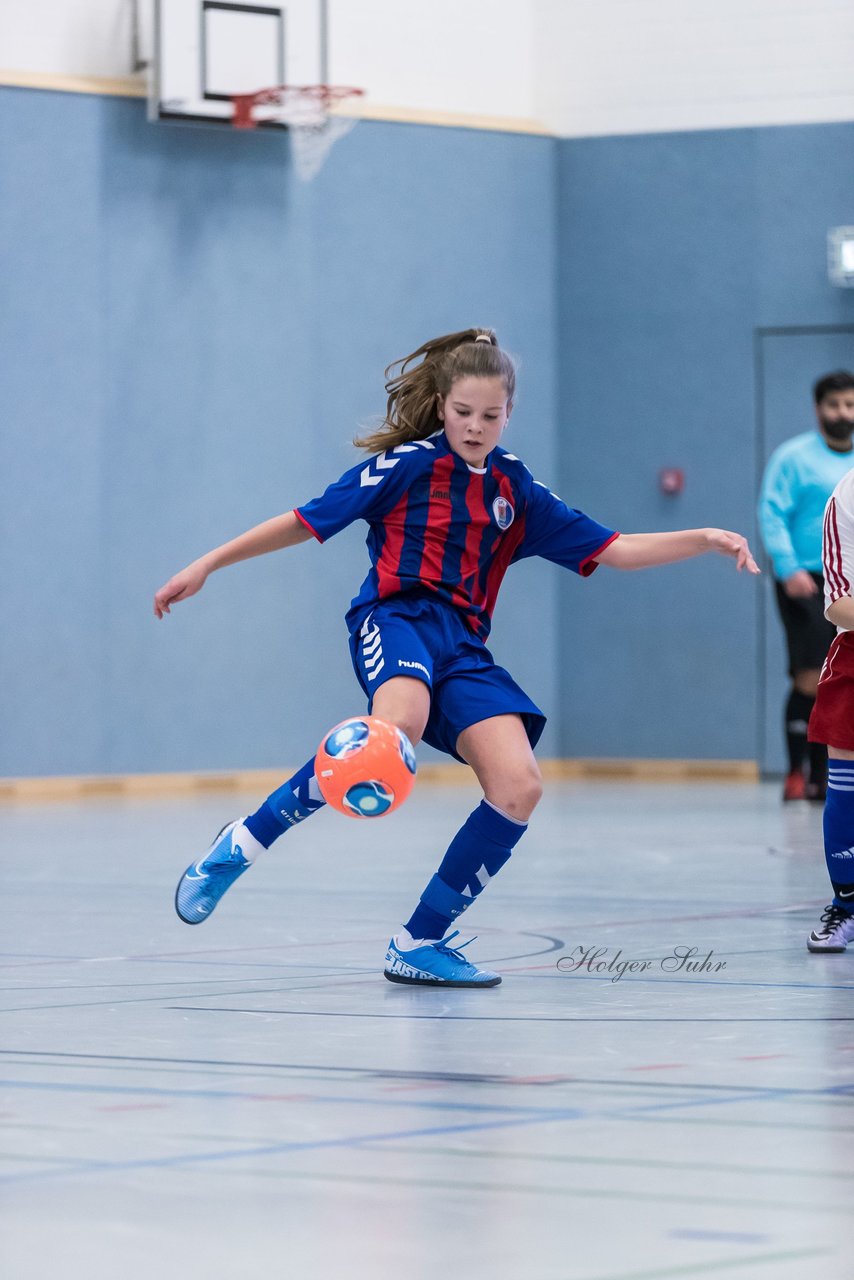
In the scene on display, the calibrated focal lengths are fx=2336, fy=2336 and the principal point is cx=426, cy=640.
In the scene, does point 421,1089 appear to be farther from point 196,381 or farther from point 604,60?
point 604,60

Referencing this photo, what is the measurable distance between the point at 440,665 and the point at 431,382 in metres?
0.68

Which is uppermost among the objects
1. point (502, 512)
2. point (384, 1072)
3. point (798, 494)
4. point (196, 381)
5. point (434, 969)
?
point (196, 381)

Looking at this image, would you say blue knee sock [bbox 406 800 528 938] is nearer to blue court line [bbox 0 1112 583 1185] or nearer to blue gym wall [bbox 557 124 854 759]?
blue court line [bbox 0 1112 583 1185]

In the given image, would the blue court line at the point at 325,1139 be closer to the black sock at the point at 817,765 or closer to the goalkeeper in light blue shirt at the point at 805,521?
the goalkeeper in light blue shirt at the point at 805,521

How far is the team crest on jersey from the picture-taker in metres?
5.39

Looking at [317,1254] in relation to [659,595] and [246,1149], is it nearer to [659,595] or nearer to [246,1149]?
[246,1149]

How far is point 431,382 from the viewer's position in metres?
5.42

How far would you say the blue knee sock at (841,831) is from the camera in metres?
5.65

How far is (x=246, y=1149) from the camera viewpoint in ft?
10.5

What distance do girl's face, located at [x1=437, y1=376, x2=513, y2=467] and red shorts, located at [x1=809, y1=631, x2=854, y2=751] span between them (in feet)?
3.39

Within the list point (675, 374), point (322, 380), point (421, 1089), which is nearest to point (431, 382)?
point (421, 1089)

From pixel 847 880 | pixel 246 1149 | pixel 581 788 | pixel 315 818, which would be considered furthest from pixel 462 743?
pixel 581 788

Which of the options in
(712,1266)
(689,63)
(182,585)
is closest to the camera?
(712,1266)

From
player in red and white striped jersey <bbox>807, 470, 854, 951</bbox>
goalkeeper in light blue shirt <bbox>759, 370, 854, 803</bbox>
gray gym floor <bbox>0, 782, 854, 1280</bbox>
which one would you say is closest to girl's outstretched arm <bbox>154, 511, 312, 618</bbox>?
gray gym floor <bbox>0, 782, 854, 1280</bbox>
